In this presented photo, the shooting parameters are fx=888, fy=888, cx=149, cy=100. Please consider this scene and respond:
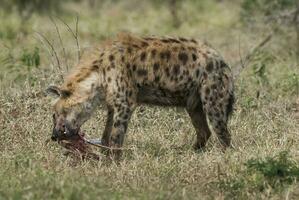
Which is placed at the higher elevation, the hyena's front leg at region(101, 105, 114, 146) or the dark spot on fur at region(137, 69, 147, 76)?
the dark spot on fur at region(137, 69, 147, 76)

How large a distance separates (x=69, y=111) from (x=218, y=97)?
3.99ft

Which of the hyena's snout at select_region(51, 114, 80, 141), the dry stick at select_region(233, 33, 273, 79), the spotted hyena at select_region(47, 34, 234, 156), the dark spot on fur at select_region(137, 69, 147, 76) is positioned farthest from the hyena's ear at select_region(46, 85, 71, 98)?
the dry stick at select_region(233, 33, 273, 79)

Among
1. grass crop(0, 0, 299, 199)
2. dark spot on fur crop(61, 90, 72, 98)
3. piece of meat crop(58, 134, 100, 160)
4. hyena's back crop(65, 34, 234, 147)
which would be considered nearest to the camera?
grass crop(0, 0, 299, 199)

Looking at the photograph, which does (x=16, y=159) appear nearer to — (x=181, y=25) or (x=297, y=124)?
(x=297, y=124)

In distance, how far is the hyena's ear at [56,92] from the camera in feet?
22.8

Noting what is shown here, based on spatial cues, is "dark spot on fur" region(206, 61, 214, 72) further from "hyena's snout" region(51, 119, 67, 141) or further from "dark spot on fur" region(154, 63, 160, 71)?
"hyena's snout" region(51, 119, 67, 141)

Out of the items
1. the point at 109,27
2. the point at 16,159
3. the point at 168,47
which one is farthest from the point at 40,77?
the point at 109,27

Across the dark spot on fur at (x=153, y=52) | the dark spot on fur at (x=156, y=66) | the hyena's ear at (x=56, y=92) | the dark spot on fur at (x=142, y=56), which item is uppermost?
the dark spot on fur at (x=153, y=52)

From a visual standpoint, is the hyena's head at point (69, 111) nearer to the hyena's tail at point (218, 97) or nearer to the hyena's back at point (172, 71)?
the hyena's back at point (172, 71)

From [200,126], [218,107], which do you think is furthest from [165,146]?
[218,107]

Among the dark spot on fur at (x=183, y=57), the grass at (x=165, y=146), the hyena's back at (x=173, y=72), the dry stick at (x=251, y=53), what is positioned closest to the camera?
the grass at (x=165, y=146)

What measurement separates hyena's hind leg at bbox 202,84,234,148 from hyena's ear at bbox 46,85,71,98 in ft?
3.66

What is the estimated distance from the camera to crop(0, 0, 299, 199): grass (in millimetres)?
5863

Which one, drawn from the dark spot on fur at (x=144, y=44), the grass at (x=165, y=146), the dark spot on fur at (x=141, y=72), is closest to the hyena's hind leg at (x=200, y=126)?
the grass at (x=165, y=146)
